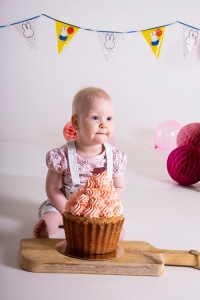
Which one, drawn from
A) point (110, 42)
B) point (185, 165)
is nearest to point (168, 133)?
point (110, 42)

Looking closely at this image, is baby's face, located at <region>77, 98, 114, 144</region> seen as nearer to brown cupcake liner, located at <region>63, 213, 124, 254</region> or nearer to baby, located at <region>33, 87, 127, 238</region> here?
baby, located at <region>33, 87, 127, 238</region>

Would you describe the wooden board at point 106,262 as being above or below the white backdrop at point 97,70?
below

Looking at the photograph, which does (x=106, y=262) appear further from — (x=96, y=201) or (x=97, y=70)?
(x=97, y=70)

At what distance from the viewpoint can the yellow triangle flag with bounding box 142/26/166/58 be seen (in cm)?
539

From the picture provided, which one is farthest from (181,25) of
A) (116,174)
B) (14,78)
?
(116,174)

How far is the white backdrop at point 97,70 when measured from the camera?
534 centimetres

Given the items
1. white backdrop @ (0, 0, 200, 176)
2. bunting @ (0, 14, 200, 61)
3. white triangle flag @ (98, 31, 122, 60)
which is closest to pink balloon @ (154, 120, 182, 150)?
white backdrop @ (0, 0, 200, 176)

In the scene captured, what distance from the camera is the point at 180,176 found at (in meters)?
3.08

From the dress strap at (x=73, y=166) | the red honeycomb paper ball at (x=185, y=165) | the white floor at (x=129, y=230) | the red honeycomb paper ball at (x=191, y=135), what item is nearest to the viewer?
the white floor at (x=129, y=230)

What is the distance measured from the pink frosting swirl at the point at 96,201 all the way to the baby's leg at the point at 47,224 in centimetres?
22

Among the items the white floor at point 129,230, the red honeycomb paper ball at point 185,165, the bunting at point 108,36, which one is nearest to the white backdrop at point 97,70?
the bunting at point 108,36

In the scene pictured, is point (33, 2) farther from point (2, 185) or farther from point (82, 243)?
point (82, 243)

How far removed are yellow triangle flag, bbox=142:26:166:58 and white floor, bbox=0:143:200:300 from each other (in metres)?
2.02

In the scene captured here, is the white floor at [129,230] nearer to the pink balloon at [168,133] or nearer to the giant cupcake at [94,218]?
the giant cupcake at [94,218]
